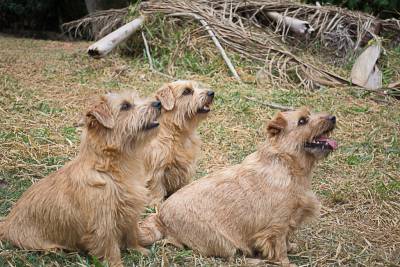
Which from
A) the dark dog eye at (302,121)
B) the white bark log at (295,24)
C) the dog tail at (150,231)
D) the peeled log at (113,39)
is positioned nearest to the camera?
the dark dog eye at (302,121)

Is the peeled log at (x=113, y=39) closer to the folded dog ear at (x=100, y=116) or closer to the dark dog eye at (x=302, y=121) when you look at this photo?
the folded dog ear at (x=100, y=116)

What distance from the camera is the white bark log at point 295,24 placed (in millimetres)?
11680

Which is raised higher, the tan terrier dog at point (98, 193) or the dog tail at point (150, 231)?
the tan terrier dog at point (98, 193)

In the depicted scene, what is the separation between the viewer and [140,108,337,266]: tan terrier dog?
4.66m

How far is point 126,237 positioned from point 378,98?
21.5 ft

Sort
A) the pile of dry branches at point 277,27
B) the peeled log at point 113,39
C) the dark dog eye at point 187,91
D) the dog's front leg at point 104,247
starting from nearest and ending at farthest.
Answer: the dog's front leg at point 104,247 → the dark dog eye at point 187,91 → the peeled log at point 113,39 → the pile of dry branches at point 277,27

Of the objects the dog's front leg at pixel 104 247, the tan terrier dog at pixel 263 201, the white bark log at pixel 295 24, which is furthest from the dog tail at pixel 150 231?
the white bark log at pixel 295 24

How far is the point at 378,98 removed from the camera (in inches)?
388

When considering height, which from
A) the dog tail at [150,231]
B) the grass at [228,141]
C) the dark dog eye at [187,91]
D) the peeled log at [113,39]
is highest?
the dark dog eye at [187,91]

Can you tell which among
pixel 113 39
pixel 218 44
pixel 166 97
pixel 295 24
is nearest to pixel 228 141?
pixel 166 97

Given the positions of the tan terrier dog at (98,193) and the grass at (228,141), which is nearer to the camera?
the tan terrier dog at (98,193)

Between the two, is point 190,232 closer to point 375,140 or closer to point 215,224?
point 215,224

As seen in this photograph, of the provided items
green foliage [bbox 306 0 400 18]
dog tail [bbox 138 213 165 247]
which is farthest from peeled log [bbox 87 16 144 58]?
dog tail [bbox 138 213 165 247]

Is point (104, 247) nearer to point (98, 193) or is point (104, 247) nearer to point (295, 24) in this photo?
point (98, 193)
